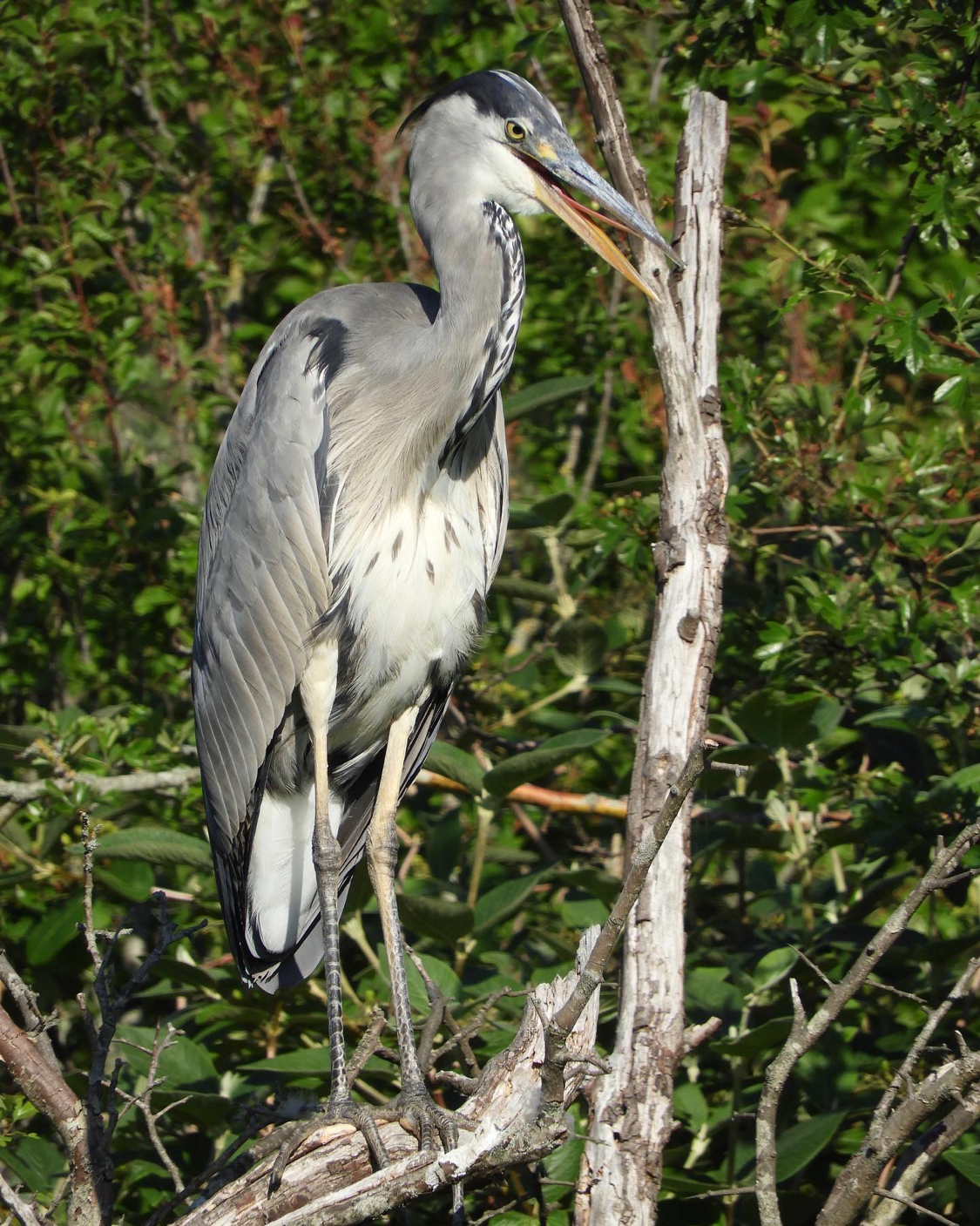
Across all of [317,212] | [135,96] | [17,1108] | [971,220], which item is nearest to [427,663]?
[17,1108]

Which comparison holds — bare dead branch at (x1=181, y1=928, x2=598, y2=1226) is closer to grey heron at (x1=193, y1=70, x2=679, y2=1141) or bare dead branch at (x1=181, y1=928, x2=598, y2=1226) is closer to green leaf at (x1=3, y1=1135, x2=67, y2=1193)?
grey heron at (x1=193, y1=70, x2=679, y2=1141)

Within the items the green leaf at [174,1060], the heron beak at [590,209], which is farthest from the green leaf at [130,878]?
the heron beak at [590,209]

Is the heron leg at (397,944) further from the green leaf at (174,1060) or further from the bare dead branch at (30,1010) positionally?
the bare dead branch at (30,1010)

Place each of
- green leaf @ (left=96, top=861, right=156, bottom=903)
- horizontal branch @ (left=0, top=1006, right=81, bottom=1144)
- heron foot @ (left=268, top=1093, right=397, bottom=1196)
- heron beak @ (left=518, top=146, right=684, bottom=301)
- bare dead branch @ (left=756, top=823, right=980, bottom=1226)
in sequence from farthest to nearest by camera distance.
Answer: green leaf @ (left=96, top=861, right=156, bottom=903)
heron beak @ (left=518, top=146, right=684, bottom=301)
horizontal branch @ (left=0, top=1006, right=81, bottom=1144)
heron foot @ (left=268, top=1093, right=397, bottom=1196)
bare dead branch @ (left=756, top=823, right=980, bottom=1226)

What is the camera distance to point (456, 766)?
122 inches

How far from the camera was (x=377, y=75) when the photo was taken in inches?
170

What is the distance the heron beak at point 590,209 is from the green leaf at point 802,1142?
150 centimetres

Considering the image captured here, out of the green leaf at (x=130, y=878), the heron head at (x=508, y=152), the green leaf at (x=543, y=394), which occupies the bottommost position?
the green leaf at (x=130, y=878)

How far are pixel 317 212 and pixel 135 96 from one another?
67 cm

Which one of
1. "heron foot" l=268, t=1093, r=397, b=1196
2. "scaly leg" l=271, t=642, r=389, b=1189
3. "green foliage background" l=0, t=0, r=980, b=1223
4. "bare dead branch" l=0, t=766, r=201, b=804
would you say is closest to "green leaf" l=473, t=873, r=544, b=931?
"green foliage background" l=0, t=0, r=980, b=1223

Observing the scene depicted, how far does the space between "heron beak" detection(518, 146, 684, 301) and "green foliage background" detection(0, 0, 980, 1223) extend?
257 mm

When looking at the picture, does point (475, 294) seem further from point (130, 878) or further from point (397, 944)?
point (130, 878)

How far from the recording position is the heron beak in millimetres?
2625

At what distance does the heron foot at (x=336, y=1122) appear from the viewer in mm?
2074
